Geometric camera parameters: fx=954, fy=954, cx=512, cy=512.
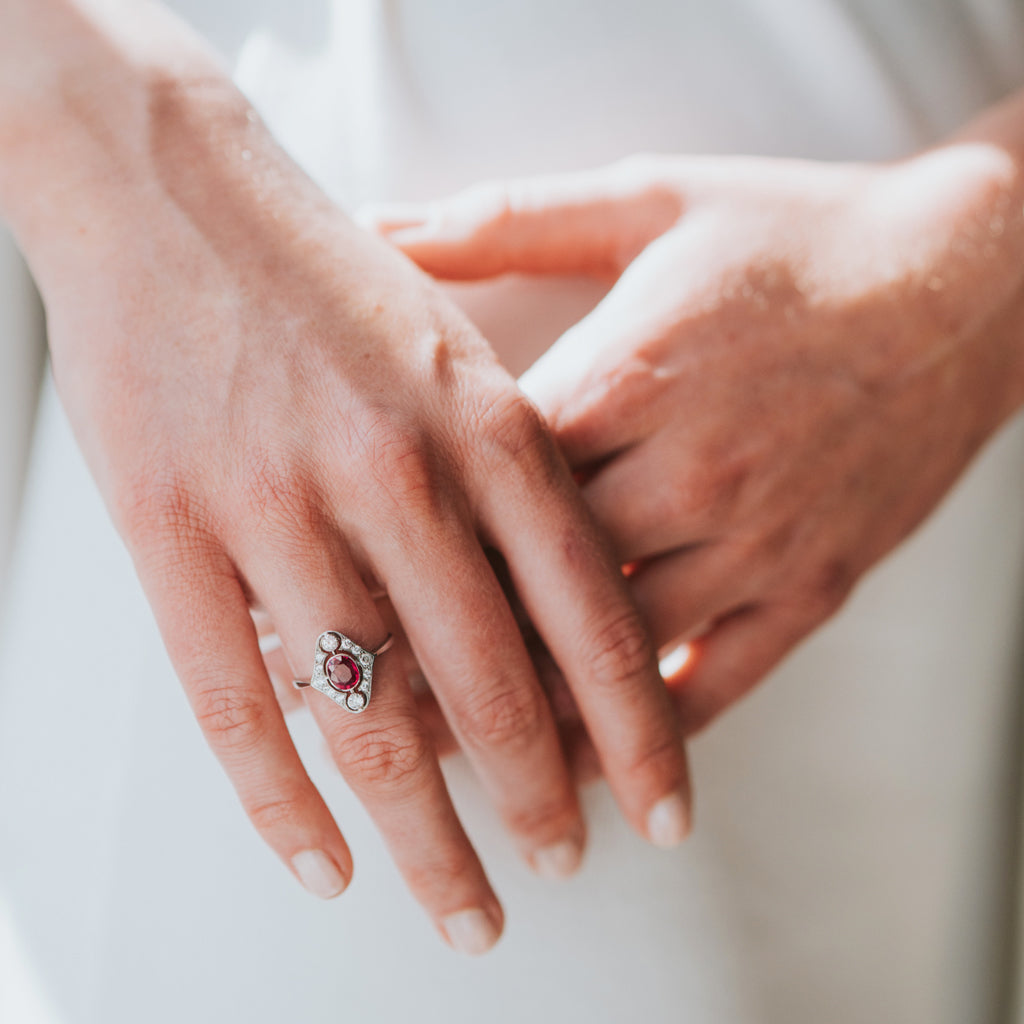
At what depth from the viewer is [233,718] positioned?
754 millimetres

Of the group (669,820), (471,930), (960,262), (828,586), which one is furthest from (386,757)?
(960,262)

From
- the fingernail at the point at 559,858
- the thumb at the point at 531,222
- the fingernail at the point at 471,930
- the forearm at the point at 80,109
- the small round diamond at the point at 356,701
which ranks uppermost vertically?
the forearm at the point at 80,109

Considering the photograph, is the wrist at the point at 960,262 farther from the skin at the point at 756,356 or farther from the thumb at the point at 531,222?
the thumb at the point at 531,222

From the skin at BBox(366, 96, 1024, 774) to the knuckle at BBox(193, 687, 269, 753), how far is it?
0.70 feet

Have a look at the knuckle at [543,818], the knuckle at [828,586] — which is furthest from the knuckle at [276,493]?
the knuckle at [828,586]

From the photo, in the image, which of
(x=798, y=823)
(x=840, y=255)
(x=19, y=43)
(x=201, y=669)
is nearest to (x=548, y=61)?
(x=840, y=255)

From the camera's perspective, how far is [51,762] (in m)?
0.96

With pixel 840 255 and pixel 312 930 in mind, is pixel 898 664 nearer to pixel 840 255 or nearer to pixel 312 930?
pixel 840 255

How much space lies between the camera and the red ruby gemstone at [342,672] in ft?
2.45

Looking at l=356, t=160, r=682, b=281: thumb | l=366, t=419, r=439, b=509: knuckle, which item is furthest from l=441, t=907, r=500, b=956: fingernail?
l=356, t=160, r=682, b=281: thumb

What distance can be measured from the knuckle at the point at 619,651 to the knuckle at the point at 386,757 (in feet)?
0.55

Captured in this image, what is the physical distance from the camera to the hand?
34.9 inches

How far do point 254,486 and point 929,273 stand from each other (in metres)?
0.72

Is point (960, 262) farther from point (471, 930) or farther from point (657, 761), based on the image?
point (471, 930)
